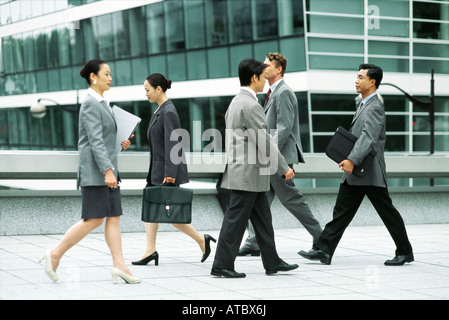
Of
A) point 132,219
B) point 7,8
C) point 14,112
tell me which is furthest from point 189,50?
point 132,219

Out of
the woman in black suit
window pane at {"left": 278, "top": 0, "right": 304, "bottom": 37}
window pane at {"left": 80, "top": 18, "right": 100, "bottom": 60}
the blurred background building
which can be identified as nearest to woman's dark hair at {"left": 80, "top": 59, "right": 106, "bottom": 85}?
the woman in black suit

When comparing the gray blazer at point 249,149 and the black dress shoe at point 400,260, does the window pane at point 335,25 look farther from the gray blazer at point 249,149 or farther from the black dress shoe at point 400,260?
the gray blazer at point 249,149

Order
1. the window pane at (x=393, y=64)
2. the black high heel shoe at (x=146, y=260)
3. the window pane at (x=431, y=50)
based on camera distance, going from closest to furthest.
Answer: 1. the black high heel shoe at (x=146, y=260)
2. the window pane at (x=393, y=64)
3. the window pane at (x=431, y=50)

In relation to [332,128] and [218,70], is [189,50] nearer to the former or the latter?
[218,70]

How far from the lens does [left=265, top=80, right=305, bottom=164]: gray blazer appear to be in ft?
25.8

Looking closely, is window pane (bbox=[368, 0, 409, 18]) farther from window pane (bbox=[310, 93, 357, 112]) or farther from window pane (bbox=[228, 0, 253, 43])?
window pane (bbox=[228, 0, 253, 43])

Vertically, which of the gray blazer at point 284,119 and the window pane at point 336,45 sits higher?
the window pane at point 336,45

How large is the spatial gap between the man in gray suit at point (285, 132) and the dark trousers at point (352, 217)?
0.28 meters

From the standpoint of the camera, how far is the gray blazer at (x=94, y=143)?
6.17 meters

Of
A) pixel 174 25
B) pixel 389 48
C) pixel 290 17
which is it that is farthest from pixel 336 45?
pixel 174 25

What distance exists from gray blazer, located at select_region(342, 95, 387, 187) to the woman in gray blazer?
2.45m

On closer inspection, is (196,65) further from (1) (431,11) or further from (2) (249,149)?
(2) (249,149)

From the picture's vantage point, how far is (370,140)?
749 cm

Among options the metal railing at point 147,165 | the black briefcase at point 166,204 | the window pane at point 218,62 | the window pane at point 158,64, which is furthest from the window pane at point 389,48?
the black briefcase at point 166,204
